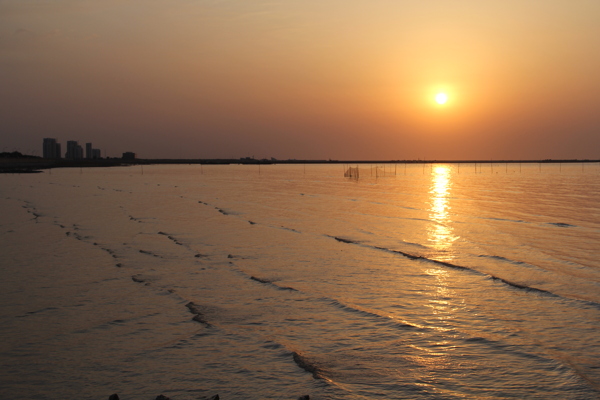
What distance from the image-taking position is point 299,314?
11.7 meters

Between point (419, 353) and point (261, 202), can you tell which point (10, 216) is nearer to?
point (261, 202)

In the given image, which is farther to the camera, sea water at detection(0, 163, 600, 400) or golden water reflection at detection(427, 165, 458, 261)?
golden water reflection at detection(427, 165, 458, 261)

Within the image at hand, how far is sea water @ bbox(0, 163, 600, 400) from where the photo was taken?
8.12 meters

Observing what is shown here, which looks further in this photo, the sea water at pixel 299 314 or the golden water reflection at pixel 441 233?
the golden water reflection at pixel 441 233

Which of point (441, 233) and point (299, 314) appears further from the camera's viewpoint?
point (441, 233)

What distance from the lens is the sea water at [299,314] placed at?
8.12m

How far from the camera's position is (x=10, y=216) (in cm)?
3111

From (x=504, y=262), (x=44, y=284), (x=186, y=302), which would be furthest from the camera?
(x=504, y=262)

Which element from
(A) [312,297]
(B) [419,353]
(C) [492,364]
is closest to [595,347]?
(C) [492,364]

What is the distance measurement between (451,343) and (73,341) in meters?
7.28

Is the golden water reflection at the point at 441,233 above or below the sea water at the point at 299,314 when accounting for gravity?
above

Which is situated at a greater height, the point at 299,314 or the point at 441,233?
the point at 441,233

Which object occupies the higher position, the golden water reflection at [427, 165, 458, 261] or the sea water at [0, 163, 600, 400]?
the golden water reflection at [427, 165, 458, 261]

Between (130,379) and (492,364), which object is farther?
(492,364)
